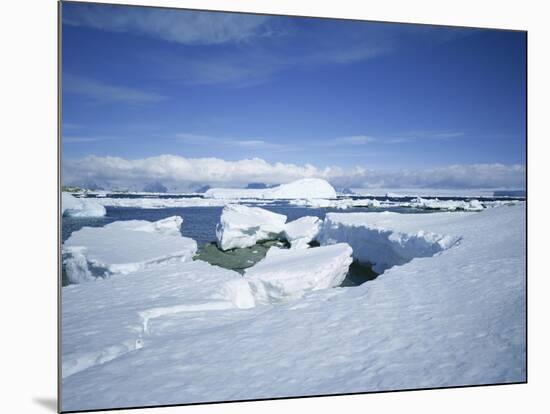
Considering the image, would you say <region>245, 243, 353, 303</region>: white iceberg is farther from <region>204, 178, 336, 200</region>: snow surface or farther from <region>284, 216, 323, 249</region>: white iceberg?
<region>204, 178, 336, 200</region>: snow surface

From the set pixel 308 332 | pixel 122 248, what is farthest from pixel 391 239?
pixel 122 248

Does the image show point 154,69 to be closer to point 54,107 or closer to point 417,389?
point 54,107

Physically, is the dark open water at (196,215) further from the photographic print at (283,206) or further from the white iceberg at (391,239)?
the white iceberg at (391,239)

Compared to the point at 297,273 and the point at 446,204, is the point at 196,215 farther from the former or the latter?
the point at 446,204

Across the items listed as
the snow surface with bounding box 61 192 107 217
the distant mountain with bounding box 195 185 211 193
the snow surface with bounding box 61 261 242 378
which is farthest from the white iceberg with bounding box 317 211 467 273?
the snow surface with bounding box 61 192 107 217

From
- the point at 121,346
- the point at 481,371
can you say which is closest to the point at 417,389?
the point at 481,371

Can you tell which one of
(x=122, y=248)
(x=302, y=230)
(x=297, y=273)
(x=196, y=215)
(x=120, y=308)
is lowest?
(x=120, y=308)

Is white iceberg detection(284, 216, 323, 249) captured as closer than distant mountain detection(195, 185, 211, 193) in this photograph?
No
